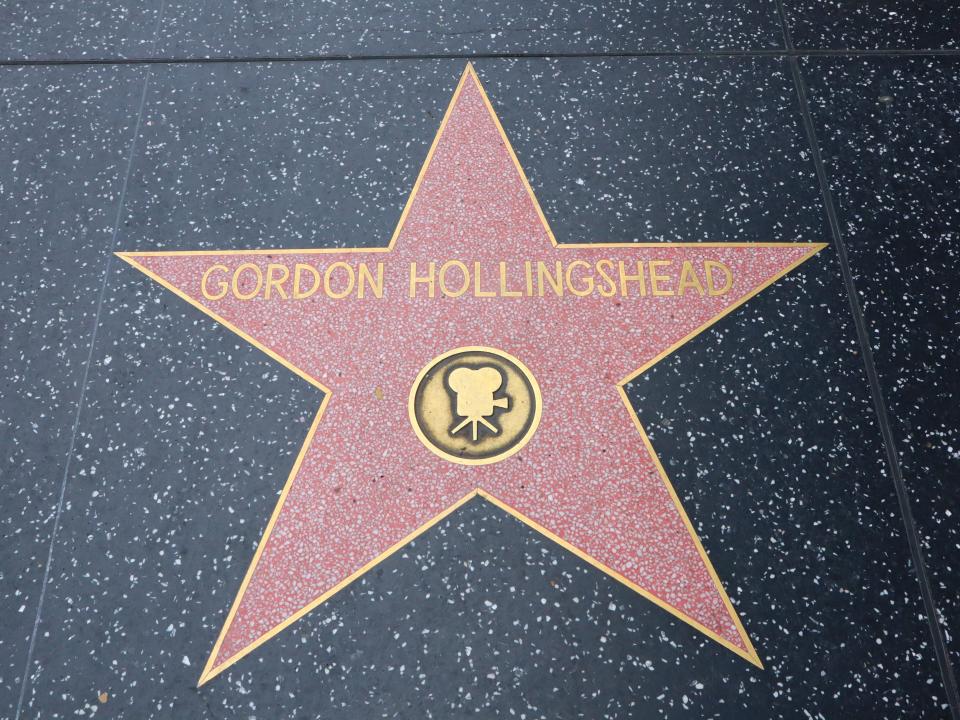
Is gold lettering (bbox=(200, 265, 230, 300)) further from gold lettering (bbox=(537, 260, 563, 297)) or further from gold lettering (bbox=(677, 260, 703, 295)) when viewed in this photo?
gold lettering (bbox=(677, 260, 703, 295))

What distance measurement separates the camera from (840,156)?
157 centimetres

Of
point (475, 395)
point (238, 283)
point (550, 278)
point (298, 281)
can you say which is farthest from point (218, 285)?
point (550, 278)

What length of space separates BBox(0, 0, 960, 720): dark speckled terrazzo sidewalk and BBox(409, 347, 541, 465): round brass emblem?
0.37ft

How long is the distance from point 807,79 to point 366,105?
1.02 m

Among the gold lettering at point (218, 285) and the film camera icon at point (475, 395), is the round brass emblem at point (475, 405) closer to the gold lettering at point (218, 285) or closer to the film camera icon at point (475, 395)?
the film camera icon at point (475, 395)

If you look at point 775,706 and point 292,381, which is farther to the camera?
point 292,381

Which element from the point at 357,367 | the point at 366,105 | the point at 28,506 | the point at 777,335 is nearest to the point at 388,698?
the point at 357,367

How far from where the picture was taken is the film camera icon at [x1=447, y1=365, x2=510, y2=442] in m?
1.34

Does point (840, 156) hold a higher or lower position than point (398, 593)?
higher

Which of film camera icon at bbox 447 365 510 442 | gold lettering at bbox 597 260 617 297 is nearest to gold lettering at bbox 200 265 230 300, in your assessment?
film camera icon at bbox 447 365 510 442

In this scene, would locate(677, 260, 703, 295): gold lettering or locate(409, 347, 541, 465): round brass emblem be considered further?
locate(677, 260, 703, 295): gold lettering

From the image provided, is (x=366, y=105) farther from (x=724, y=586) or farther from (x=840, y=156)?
(x=724, y=586)

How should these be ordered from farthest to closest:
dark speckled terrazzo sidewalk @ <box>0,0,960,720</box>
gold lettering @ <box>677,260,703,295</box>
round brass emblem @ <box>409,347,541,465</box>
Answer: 1. gold lettering @ <box>677,260,703,295</box>
2. round brass emblem @ <box>409,347,541,465</box>
3. dark speckled terrazzo sidewalk @ <box>0,0,960,720</box>

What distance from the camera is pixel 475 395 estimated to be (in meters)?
1.36
